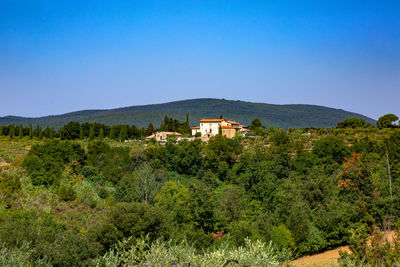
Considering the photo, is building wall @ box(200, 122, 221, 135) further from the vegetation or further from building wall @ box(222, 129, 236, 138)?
the vegetation

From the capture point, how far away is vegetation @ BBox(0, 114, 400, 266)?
17625 millimetres

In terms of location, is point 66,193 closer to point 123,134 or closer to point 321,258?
point 321,258

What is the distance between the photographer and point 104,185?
4016 cm

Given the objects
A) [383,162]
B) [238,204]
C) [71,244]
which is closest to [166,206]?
[238,204]

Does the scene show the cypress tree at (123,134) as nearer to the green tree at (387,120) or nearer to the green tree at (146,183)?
the green tree at (146,183)

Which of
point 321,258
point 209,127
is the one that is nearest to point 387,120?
point 209,127

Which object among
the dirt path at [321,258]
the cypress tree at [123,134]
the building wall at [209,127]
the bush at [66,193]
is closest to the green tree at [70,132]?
the cypress tree at [123,134]

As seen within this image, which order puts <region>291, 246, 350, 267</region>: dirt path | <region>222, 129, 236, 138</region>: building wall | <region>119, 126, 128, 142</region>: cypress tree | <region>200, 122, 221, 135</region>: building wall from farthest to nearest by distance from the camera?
<region>200, 122, 221, 135</region>: building wall → <region>222, 129, 236, 138</region>: building wall → <region>119, 126, 128, 142</region>: cypress tree → <region>291, 246, 350, 267</region>: dirt path

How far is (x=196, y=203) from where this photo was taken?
2806cm

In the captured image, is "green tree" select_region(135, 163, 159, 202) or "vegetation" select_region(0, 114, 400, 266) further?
"green tree" select_region(135, 163, 159, 202)

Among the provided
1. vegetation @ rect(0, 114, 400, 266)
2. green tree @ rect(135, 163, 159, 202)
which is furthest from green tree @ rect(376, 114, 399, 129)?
green tree @ rect(135, 163, 159, 202)

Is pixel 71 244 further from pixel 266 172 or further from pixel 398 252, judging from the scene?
pixel 266 172

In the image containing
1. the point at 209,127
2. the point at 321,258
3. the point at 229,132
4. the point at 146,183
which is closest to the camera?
the point at 321,258

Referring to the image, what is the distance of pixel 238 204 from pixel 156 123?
470 ft
